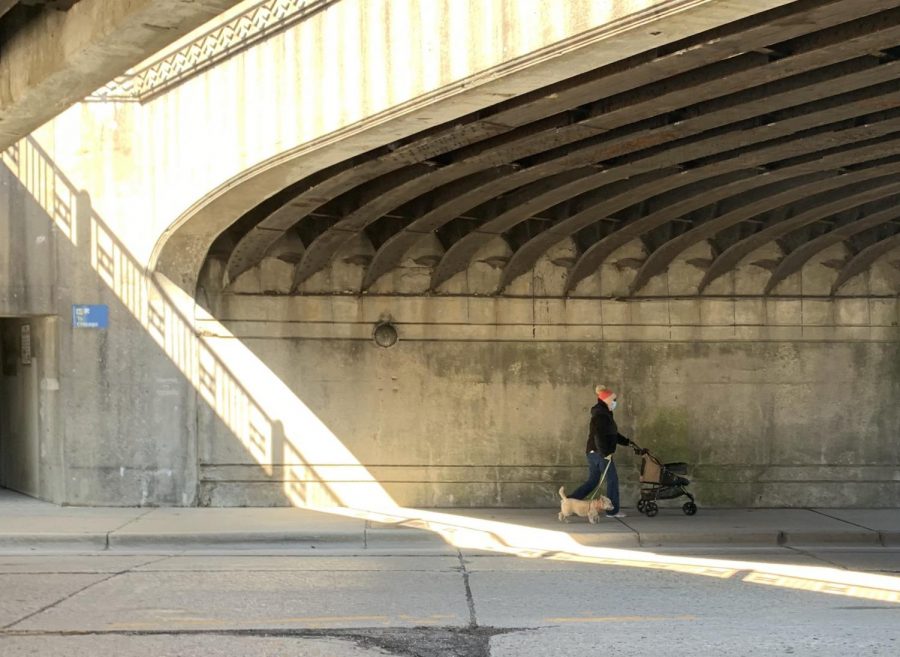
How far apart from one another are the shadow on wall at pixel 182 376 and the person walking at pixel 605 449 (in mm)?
3055

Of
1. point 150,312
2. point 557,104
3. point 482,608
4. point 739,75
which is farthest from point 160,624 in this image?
point 150,312

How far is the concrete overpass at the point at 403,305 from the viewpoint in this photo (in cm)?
1252

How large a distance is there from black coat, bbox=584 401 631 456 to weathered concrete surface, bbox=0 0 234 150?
24.6 feet

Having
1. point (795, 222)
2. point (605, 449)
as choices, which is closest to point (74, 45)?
point (605, 449)

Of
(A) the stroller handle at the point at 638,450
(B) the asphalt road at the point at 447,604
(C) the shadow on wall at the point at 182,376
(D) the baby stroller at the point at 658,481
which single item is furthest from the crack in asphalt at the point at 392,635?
(C) the shadow on wall at the point at 182,376

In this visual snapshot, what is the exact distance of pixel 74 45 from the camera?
7965 mm

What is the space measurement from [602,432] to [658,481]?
3.96 feet

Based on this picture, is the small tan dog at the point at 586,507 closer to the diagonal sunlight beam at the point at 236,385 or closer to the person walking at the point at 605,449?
the person walking at the point at 605,449

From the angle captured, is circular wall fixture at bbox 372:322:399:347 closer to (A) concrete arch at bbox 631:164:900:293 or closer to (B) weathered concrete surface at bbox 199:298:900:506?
(B) weathered concrete surface at bbox 199:298:900:506

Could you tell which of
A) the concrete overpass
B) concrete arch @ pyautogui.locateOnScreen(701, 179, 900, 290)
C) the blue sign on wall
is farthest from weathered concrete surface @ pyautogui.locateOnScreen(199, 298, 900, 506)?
the blue sign on wall

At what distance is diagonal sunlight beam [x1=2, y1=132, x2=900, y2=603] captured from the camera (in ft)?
47.3

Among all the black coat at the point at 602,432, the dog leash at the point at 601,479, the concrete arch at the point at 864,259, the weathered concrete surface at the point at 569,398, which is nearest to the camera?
the black coat at the point at 602,432

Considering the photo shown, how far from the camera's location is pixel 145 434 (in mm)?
14516

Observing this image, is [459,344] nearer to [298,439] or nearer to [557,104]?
[298,439]
